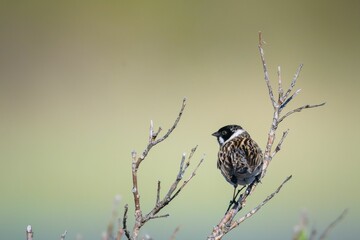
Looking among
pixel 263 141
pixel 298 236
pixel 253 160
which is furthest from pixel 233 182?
pixel 263 141

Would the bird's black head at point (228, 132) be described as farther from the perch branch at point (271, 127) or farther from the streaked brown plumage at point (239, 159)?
the perch branch at point (271, 127)

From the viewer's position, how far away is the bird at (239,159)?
13.5 feet

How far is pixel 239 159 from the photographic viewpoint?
4320 mm

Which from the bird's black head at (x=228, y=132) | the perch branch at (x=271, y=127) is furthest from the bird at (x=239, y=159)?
the perch branch at (x=271, y=127)

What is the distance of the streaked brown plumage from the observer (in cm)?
413

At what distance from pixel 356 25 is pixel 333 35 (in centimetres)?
65

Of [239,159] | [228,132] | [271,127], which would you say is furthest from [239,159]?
[271,127]

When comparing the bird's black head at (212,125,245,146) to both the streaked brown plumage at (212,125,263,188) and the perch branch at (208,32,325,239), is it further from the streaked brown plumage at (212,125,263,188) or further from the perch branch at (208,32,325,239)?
the perch branch at (208,32,325,239)

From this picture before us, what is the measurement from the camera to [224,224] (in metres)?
2.81

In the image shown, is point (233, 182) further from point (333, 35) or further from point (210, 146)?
point (333, 35)

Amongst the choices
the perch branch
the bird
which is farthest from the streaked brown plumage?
the perch branch

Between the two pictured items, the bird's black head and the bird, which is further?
the bird's black head

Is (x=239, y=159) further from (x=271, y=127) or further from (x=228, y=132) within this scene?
(x=271, y=127)

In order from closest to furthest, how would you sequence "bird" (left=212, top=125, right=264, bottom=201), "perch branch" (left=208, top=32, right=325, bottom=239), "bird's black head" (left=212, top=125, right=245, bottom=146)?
"perch branch" (left=208, top=32, right=325, bottom=239)
"bird" (left=212, top=125, right=264, bottom=201)
"bird's black head" (left=212, top=125, right=245, bottom=146)
